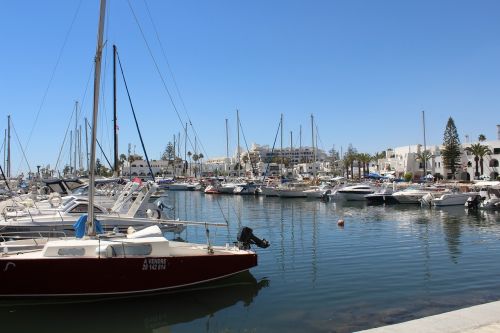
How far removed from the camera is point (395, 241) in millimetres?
26469

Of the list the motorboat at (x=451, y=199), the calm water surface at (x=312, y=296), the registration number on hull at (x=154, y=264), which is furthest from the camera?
the motorboat at (x=451, y=199)

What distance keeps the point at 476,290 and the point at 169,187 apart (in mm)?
107690

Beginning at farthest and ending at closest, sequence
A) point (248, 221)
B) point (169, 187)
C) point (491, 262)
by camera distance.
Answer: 1. point (169, 187)
2. point (248, 221)
3. point (491, 262)

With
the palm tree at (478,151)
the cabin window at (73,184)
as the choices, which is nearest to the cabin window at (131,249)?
the cabin window at (73,184)

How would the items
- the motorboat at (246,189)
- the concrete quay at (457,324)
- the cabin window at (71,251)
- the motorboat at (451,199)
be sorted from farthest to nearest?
1. the motorboat at (246,189)
2. the motorboat at (451,199)
3. the cabin window at (71,251)
4. the concrete quay at (457,324)

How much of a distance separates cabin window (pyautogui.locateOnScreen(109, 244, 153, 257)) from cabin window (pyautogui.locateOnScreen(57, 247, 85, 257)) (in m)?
0.85

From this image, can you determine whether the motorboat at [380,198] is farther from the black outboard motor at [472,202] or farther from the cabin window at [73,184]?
the cabin window at [73,184]

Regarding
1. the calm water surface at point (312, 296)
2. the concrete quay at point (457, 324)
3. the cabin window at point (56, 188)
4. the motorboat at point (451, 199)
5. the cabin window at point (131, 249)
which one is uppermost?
the cabin window at point (56, 188)

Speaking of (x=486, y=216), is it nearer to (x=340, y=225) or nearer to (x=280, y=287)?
(x=340, y=225)

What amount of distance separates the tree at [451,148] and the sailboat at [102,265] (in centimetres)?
9479

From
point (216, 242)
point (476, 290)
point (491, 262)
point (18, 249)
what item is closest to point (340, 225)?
point (216, 242)

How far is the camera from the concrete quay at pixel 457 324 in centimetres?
802

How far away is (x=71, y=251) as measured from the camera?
45.4 ft

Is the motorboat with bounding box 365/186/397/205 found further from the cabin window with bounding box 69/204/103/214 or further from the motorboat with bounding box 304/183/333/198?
the cabin window with bounding box 69/204/103/214
